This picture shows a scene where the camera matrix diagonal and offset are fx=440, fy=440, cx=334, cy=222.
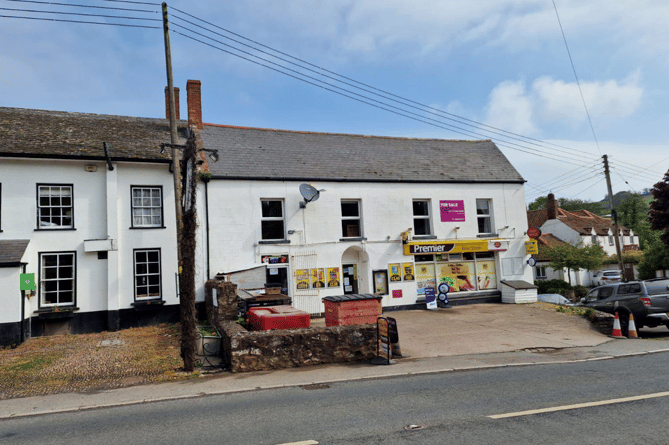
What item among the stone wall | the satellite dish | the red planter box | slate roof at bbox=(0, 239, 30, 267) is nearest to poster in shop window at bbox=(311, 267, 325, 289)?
the satellite dish

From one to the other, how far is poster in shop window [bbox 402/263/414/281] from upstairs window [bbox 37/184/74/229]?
12982mm

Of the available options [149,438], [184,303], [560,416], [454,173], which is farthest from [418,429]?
[454,173]

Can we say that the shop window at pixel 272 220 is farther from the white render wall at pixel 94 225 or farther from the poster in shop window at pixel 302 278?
the white render wall at pixel 94 225

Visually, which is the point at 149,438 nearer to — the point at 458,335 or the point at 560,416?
the point at 560,416

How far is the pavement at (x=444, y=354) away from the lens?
25.8 feet

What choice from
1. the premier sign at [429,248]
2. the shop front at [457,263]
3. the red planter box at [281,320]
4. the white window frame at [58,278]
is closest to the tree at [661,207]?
the shop front at [457,263]

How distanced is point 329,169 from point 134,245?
8.46m

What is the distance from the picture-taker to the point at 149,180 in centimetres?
1628

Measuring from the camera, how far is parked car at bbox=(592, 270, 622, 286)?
37.0 meters

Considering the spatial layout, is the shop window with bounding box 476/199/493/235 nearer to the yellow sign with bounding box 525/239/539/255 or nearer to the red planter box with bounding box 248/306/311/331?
the yellow sign with bounding box 525/239/539/255

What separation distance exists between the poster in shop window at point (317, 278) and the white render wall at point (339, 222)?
0.59 ft

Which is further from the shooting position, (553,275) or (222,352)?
(553,275)

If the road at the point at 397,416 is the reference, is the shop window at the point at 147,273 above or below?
above

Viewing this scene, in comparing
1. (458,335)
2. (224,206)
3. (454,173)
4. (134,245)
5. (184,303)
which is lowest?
(458,335)
